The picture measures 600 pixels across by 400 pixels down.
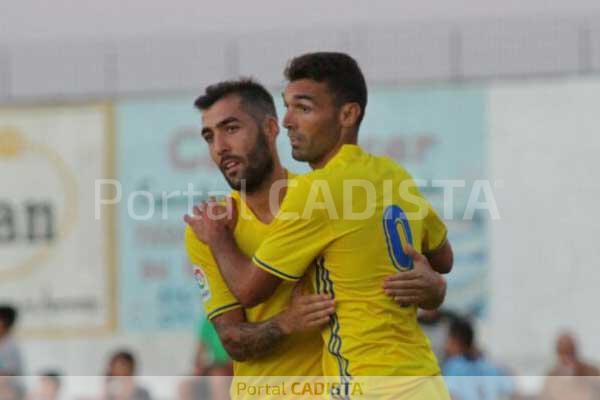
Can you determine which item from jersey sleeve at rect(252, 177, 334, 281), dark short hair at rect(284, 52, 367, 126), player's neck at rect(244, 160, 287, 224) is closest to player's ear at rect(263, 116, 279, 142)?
player's neck at rect(244, 160, 287, 224)

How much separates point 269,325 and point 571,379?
720cm

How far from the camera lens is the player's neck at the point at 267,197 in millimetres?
6621

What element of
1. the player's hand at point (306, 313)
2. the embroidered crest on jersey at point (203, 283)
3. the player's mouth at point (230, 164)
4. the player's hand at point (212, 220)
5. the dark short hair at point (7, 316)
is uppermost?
the player's mouth at point (230, 164)

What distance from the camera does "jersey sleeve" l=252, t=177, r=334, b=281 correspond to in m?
6.07

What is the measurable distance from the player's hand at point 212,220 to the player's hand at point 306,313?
0.43 meters

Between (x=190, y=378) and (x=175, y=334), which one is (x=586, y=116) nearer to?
(x=175, y=334)

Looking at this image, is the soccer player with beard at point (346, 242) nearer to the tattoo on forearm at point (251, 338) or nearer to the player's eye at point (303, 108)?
the player's eye at point (303, 108)

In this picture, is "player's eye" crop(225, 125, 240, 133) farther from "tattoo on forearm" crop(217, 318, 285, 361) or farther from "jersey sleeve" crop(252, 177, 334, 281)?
"tattoo on forearm" crop(217, 318, 285, 361)

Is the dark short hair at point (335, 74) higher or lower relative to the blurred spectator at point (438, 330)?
higher

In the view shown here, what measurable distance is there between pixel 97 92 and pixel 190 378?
7.33 m

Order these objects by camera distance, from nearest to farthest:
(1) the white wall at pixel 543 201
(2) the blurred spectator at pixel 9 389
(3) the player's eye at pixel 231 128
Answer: (3) the player's eye at pixel 231 128
(2) the blurred spectator at pixel 9 389
(1) the white wall at pixel 543 201

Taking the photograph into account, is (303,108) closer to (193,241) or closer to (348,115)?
(348,115)

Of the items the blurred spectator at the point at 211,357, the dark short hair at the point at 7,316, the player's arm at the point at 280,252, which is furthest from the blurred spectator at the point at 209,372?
the player's arm at the point at 280,252

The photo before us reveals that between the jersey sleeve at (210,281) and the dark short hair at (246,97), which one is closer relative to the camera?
the jersey sleeve at (210,281)
